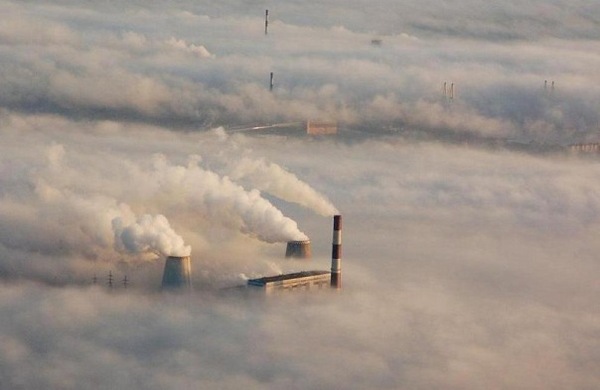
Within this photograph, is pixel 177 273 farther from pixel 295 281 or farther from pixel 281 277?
pixel 295 281

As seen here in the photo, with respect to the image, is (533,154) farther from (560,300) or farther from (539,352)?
(539,352)

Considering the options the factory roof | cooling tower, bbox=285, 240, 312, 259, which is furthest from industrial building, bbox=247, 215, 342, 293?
cooling tower, bbox=285, 240, 312, 259

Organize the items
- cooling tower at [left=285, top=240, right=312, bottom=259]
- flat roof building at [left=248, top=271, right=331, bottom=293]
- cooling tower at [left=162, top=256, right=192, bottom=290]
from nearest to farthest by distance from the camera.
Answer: flat roof building at [left=248, top=271, right=331, bottom=293]
cooling tower at [left=162, top=256, right=192, bottom=290]
cooling tower at [left=285, top=240, right=312, bottom=259]

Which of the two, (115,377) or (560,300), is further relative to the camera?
(560,300)

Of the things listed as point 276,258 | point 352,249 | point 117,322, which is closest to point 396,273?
point 352,249

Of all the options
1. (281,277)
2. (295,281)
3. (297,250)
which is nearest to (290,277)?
(295,281)

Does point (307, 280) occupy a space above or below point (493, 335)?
above

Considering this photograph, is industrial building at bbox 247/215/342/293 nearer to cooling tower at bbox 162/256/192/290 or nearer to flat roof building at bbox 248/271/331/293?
flat roof building at bbox 248/271/331/293
